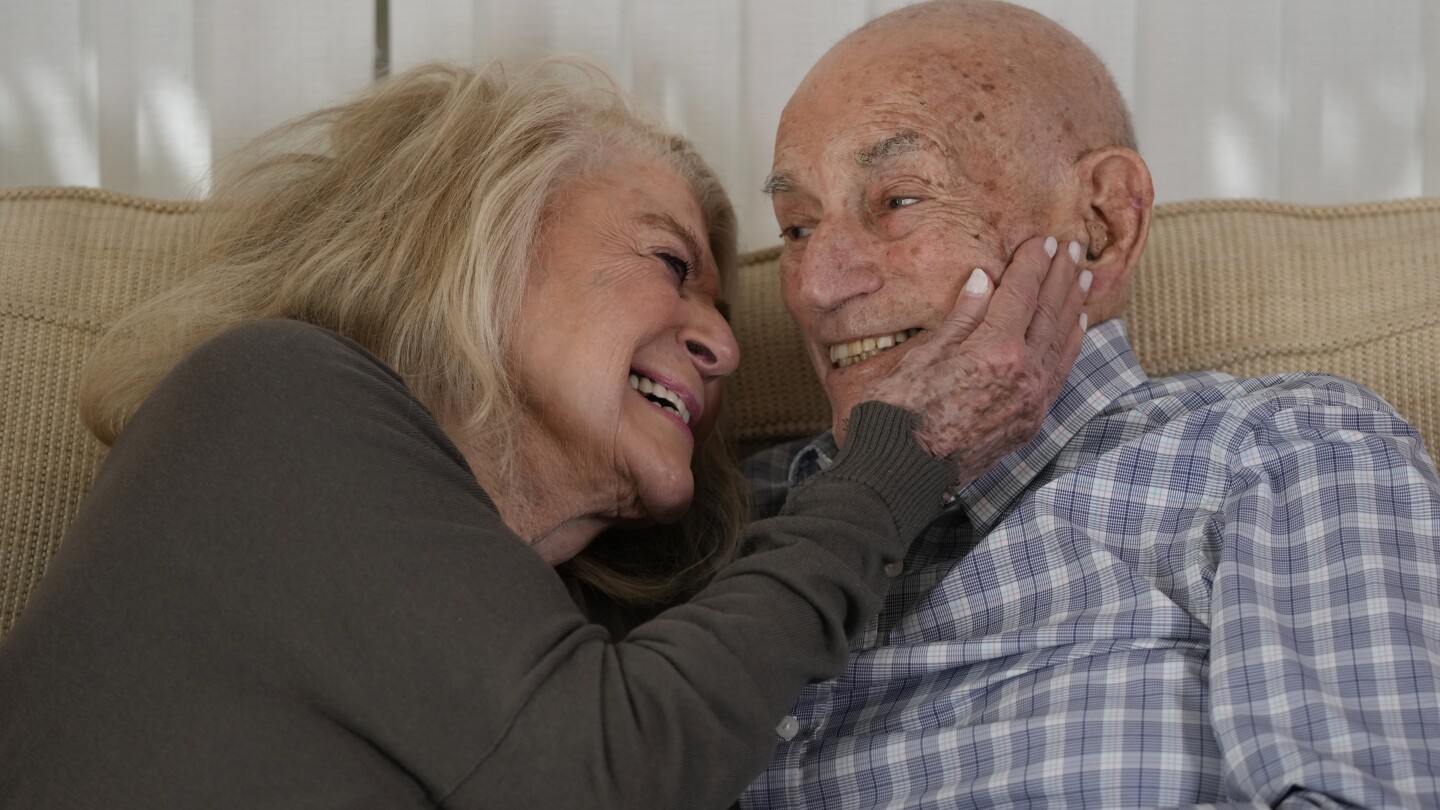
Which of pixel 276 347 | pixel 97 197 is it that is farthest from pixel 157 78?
pixel 276 347

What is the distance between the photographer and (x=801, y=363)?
200cm

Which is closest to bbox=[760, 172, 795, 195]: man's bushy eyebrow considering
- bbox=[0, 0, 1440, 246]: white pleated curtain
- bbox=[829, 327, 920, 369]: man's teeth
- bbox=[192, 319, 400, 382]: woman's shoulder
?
bbox=[829, 327, 920, 369]: man's teeth

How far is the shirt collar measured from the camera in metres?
1.59

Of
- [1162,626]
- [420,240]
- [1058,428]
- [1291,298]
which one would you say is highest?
[420,240]

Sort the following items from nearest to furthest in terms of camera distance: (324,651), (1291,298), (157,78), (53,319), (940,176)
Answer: (324,651)
(940,176)
(53,319)
(1291,298)
(157,78)

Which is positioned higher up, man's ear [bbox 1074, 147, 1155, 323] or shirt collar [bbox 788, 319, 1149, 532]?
man's ear [bbox 1074, 147, 1155, 323]

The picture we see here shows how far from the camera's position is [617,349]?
1.54 m

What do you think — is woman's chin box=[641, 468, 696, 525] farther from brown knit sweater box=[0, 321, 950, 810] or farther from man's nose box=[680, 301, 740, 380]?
brown knit sweater box=[0, 321, 950, 810]

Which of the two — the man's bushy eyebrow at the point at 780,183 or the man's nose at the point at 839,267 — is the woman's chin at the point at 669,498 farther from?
the man's bushy eyebrow at the point at 780,183

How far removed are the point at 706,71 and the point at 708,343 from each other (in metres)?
0.72

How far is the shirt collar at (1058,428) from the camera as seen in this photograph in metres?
1.59

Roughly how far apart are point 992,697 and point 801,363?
742mm

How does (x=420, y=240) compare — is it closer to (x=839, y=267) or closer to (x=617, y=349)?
(x=617, y=349)

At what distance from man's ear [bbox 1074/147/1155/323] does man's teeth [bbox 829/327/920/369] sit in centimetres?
26
